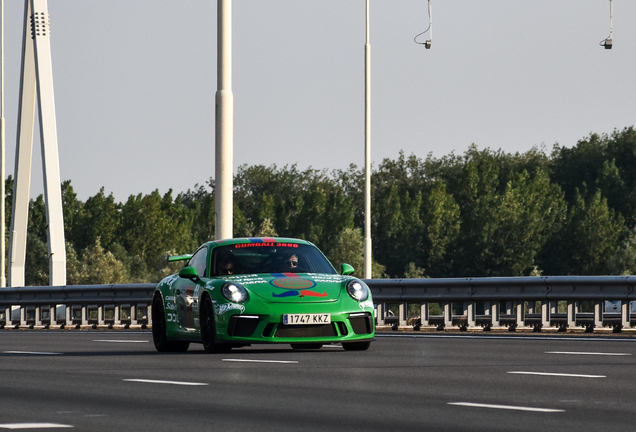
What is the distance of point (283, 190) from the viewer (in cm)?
15175

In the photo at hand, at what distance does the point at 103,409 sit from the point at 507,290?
1302 cm

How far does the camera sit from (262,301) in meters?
13.6

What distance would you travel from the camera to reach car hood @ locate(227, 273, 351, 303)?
1365 cm

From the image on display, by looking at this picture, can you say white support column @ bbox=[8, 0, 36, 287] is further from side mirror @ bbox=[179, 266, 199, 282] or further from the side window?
side mirror @ bbox=[179, 266, 199, 282]

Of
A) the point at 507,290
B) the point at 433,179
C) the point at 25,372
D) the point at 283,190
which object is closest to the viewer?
the point at 25,372

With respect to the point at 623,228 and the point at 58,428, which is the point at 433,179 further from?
the point at 58,428

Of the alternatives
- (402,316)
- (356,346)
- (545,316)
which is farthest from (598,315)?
(356,346)

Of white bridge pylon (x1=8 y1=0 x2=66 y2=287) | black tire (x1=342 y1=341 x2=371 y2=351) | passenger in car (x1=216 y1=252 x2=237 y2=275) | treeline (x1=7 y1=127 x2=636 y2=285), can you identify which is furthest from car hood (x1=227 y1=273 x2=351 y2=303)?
treeline (x1=7 y1=127 x2=636 y2=285)

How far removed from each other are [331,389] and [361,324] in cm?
452

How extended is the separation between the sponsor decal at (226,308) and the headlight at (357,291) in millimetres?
1223

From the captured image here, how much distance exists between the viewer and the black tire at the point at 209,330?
13977 millimetres

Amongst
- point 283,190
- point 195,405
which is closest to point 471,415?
point 195,405

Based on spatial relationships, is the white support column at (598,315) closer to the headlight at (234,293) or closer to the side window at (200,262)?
the side window at (200,262)

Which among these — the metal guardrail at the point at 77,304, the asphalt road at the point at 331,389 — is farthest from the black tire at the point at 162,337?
the metal guardrail at the point at 77,304
